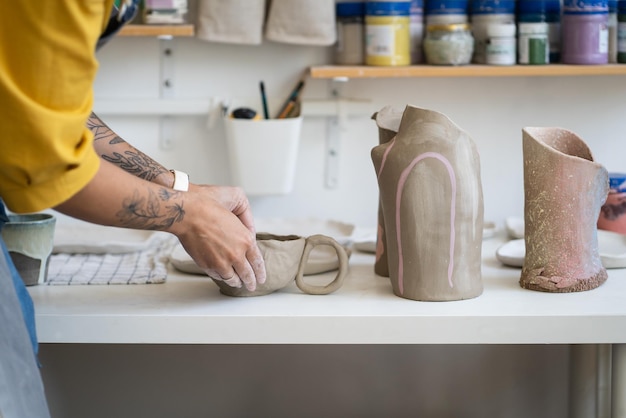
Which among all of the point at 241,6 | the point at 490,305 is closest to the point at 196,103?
the point at 241,6

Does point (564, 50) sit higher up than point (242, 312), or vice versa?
point (564, 50)

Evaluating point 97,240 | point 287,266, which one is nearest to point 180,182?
point 287,266

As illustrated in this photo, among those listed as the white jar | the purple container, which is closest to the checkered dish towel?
the white jar

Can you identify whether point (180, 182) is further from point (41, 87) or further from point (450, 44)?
point (450, 44)

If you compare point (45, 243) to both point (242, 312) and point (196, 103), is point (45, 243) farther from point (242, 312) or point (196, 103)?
point (196, 103)

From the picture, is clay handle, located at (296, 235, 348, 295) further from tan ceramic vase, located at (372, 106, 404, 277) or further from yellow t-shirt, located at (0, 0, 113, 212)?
yellow t-shirt, located at (0, 0, 113, 212)

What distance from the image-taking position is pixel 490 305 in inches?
46.6

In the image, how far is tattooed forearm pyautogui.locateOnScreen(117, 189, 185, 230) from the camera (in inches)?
39.2

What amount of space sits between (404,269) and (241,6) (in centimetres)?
68

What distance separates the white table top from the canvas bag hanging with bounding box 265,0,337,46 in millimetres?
626

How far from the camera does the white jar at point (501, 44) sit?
64.7 inches

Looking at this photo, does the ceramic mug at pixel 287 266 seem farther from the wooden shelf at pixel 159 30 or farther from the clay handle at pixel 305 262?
the wooden shelf at pixel 159 30

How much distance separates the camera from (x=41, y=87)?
2.78ft

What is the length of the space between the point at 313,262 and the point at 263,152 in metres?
0.41
